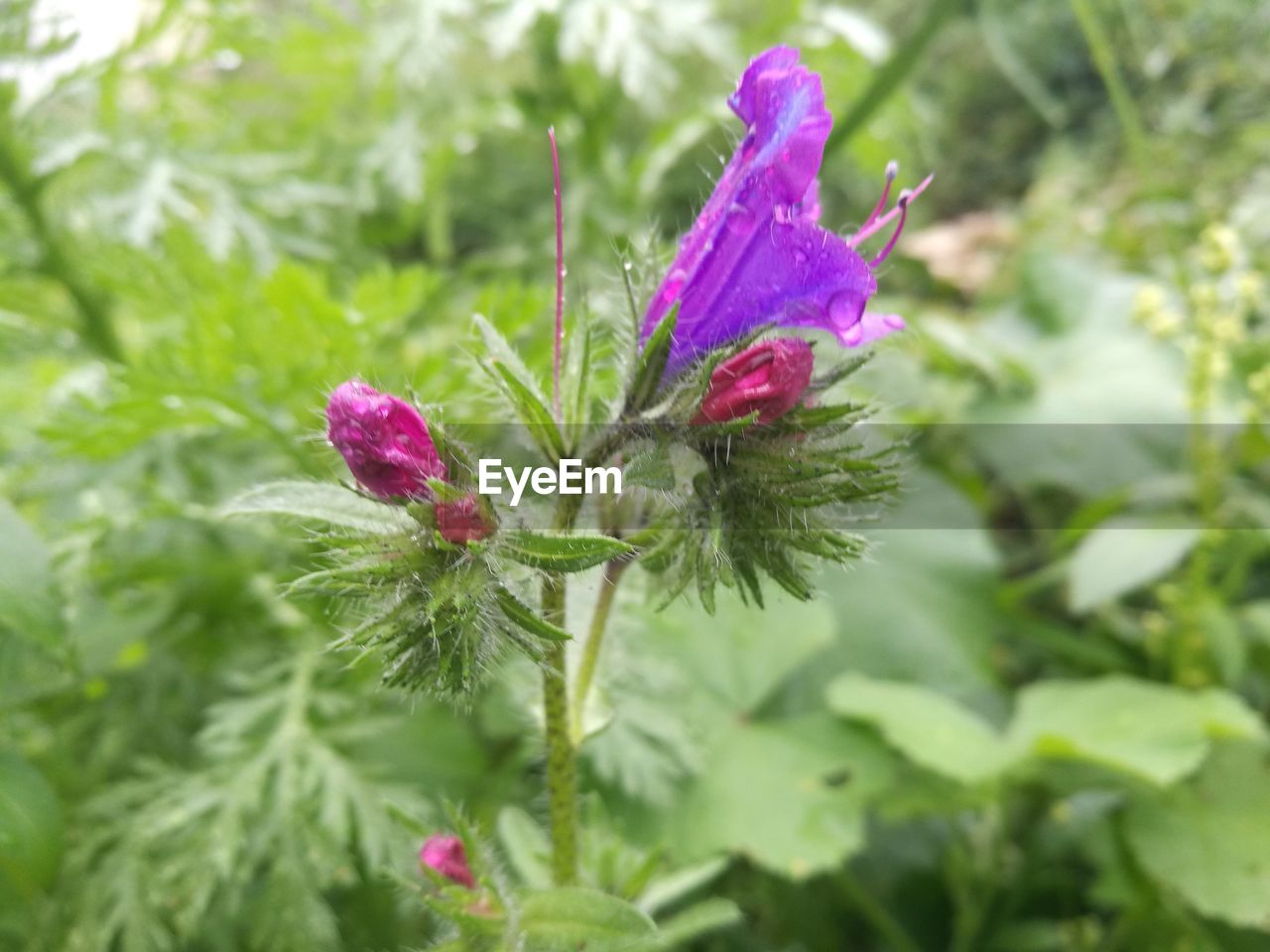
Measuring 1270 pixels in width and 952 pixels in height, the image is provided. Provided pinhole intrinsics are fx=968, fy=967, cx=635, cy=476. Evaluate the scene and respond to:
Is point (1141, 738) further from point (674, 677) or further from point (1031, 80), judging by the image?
point (1031, 80)

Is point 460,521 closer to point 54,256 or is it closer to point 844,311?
point 844,311

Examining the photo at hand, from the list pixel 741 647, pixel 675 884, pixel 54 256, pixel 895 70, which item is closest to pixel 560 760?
pixel 675 884

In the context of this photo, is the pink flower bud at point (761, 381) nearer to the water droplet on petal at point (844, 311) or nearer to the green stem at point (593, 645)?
the water droplet on petal at point (844, 311)

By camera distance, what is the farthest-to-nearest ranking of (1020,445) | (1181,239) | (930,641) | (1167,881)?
(1181,239), (1020,445), (930,641), (1167,881)

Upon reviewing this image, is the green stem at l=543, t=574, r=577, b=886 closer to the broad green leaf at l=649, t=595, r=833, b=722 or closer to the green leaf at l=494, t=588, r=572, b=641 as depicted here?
the green leaf at l=494, t=588, r=572, b=641

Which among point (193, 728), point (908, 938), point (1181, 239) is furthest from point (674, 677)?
point (1181, 239)

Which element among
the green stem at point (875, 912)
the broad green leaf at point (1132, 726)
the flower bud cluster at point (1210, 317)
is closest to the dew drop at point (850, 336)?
the broad green leaf at point (1132, 726)
